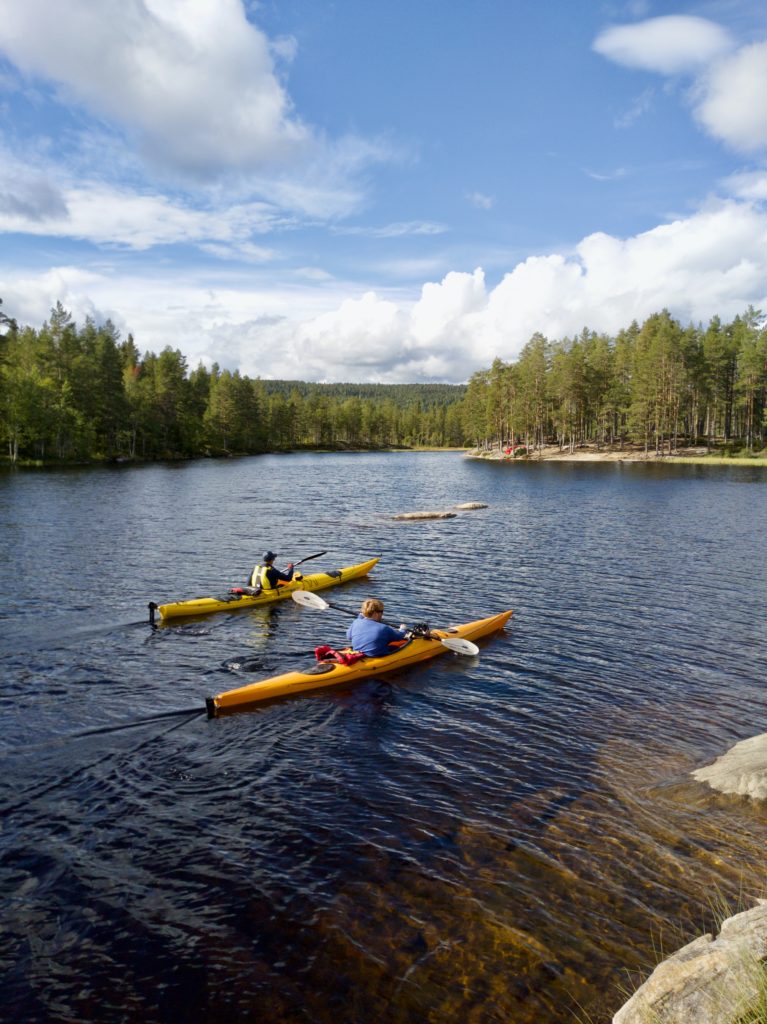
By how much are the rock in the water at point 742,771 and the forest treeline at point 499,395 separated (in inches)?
2347

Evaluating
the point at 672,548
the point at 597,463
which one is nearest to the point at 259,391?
the point at 597,463

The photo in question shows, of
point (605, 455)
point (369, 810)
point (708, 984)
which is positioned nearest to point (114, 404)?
point (605, 455)

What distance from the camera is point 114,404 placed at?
258 feet

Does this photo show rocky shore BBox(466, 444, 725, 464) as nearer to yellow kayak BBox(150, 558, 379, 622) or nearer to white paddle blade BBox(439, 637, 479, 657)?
yellow kayak BBox(150, 558, 379, 622)

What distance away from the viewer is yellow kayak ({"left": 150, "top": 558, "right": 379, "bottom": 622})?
16.2 m

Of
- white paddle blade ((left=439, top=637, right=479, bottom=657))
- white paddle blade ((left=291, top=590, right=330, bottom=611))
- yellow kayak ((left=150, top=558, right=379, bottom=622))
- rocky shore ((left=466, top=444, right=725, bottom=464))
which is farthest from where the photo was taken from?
rocky shore ((left=466, top=444, right=725, bottom=464))

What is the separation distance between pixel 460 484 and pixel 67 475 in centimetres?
3744

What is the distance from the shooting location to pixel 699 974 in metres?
4.21

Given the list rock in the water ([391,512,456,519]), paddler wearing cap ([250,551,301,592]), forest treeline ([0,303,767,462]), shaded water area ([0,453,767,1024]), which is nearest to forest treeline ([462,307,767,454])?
forest treeline ([0,303,767,462])

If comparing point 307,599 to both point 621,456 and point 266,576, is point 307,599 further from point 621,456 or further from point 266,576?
point 621,456

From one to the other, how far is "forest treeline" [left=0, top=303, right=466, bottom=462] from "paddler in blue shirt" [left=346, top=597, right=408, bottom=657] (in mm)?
52934

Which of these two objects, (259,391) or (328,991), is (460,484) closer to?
(328,991)

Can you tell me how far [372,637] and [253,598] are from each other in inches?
247

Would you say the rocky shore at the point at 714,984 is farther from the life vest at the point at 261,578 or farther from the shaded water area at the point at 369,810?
the life vest at the point at 261,578
